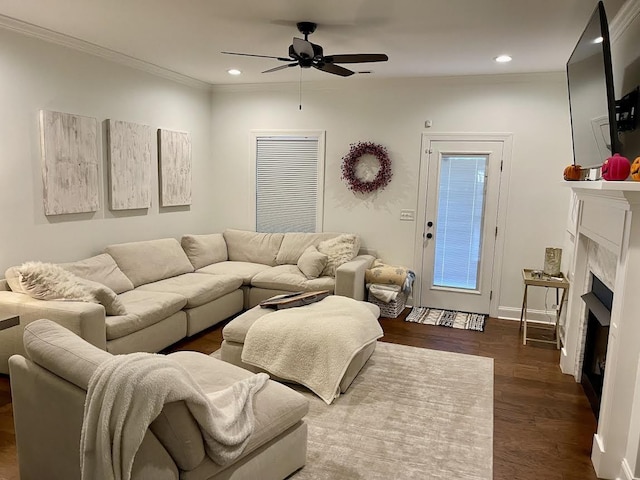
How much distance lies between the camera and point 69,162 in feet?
13.6

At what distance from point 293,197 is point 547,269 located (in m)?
3.09

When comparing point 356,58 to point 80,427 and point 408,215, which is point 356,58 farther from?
point 80,427

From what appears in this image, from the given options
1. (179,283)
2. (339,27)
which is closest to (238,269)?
(179,283)

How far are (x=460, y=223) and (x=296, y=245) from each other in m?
1.95

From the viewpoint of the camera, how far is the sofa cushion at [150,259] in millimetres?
4500

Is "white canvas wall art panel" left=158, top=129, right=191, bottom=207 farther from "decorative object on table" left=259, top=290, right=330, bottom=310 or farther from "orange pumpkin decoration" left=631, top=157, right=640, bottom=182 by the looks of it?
"orange pumpkin decoration" left=631, top=157, right=640, bottom=182

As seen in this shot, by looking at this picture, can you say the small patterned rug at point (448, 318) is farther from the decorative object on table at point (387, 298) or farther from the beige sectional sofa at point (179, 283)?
the beige sectional sofa at point (179, 283)

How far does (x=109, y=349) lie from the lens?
3455mm

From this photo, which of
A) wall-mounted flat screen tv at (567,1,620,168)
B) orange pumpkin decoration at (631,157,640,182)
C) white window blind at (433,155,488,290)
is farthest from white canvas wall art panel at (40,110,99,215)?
orange pumpkin decoration at (631,157,640,182)

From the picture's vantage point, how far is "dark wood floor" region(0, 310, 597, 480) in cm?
260

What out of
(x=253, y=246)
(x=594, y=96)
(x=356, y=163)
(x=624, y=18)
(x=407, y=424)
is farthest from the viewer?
(x=253, y=246)

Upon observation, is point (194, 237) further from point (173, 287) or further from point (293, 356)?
point (293, 356)

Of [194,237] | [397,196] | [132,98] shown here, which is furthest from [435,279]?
[132,98]

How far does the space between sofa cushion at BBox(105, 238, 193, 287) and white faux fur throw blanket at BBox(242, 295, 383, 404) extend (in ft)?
5.57
